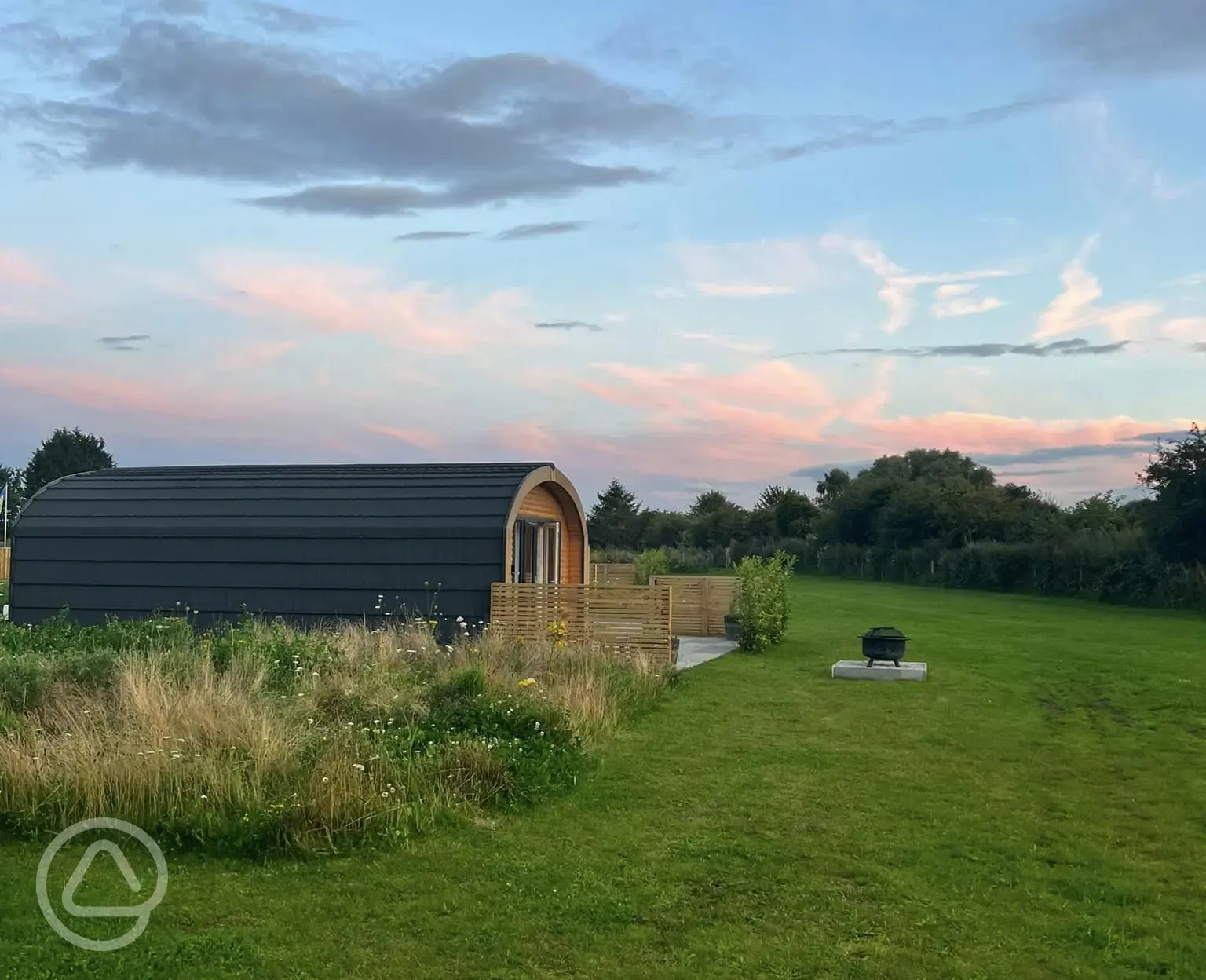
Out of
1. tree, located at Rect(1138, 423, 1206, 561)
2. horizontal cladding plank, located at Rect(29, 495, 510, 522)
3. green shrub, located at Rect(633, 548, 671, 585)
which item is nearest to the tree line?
tree, located at Rect(1138, 423, 1206, 561)

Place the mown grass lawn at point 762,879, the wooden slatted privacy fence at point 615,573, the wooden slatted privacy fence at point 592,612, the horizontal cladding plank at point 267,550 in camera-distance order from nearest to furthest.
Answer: the mown grass lawn at point 762,879 → the wooden slatted privacy fence at point 592,612 → the horizontal cladding plank at point 267,550 → the wooden slatted privacy fence at point 615,573

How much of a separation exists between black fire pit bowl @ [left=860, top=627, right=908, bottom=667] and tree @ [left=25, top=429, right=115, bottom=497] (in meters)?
68.0

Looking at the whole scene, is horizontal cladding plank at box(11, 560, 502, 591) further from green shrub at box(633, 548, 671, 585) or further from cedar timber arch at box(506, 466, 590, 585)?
green shrub at box(633, 548, 671, 585)

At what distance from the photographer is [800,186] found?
14578 mm

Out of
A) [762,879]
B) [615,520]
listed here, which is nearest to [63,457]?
[615,520]

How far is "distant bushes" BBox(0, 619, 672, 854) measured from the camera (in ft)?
19.4

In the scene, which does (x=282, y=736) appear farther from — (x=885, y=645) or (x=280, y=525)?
(x=280, y=525)

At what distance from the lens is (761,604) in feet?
56.2

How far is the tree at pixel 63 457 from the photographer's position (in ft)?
239

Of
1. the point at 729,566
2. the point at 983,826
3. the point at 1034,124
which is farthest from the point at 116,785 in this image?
the point at 729,566

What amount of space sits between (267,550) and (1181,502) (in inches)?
962

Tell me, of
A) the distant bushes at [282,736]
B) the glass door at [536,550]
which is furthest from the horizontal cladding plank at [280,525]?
the distant bushes at [282,736]

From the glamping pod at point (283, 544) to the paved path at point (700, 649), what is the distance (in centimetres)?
273

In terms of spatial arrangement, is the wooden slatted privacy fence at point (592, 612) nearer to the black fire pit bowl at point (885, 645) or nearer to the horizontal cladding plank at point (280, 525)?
the horizontal cladding plank at point (280, 525)
